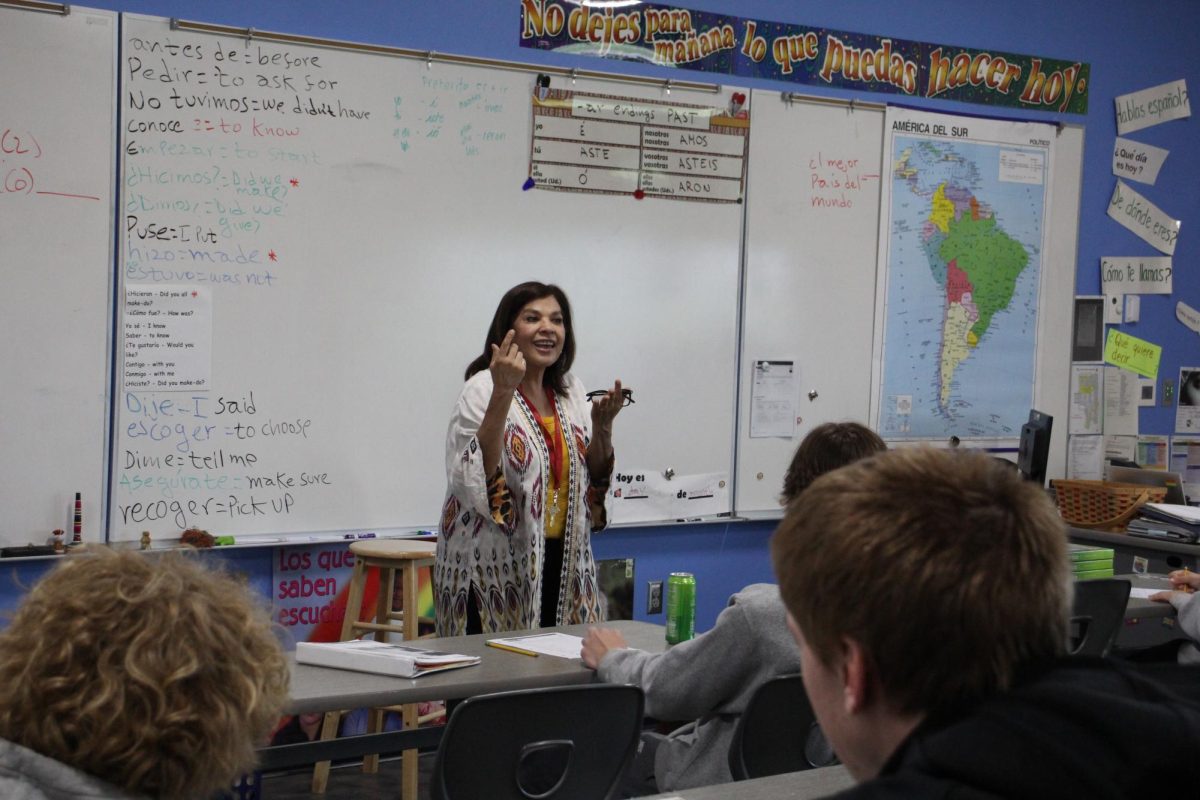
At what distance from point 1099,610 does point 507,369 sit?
1.76 meters

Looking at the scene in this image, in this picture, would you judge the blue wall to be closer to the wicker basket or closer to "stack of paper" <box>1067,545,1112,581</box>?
the wicker basket

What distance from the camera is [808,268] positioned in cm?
524

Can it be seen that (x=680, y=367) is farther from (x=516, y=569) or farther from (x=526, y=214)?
(x=516, y=569)

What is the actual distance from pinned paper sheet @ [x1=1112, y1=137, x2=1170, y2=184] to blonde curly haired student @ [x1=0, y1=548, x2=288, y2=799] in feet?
18.7

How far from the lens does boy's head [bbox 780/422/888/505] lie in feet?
8.00

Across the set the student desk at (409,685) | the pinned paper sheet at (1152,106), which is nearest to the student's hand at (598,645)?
the student desk at (409,685)

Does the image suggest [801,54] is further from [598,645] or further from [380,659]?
[380,659]

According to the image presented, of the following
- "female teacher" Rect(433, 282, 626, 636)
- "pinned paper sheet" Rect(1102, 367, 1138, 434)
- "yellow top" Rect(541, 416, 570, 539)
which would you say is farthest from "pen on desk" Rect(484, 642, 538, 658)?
"pinned paper sheet" Rect(1102, 367, 1138, 434)

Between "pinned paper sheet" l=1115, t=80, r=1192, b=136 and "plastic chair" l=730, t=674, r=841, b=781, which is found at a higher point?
"pinned paper sheet" l=1115, t=80, r=1192, b=136

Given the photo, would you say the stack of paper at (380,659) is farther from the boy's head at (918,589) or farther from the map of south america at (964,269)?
the map of south america at (964,269)

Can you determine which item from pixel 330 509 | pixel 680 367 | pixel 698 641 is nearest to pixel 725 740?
pixel 698 641

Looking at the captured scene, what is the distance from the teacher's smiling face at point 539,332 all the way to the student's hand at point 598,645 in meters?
1.01

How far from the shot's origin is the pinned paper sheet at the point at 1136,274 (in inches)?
236

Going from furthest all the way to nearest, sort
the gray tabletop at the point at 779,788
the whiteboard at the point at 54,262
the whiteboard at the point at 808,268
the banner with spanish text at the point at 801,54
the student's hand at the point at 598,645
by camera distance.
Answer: the whiteboard at the point at 808,268 → the banner with spanish text at the point at 801,54 → the whiteboard at the point at 54,262 → the student's hand at the point at 598,645 → the gray tabletop at the point at 779,788
